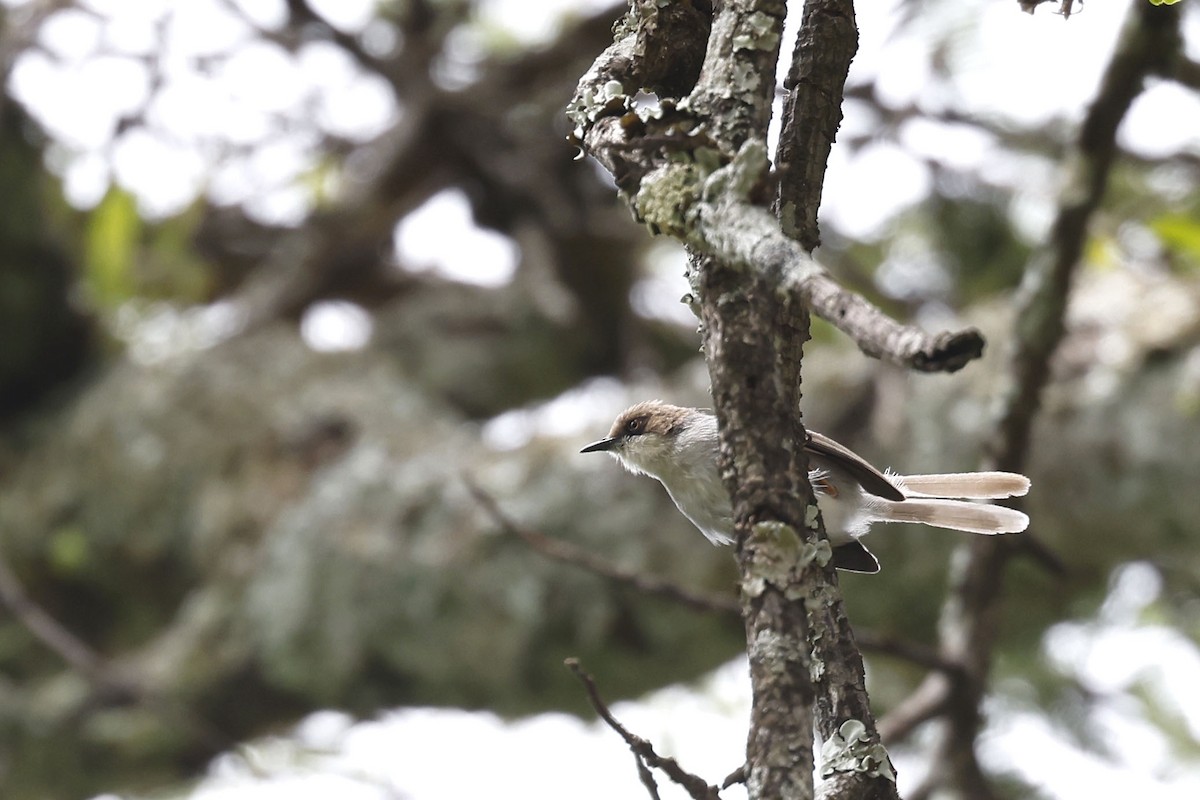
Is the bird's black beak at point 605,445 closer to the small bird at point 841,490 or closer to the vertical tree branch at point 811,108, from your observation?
the small bird at point 841,490

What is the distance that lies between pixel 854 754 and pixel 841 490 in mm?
1128

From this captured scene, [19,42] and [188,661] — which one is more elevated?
[19,42]

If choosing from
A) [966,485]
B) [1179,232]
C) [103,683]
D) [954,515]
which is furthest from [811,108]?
[103,683]

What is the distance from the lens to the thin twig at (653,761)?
1.08 meters

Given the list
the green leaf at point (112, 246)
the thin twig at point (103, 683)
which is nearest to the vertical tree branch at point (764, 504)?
the thin twig at point (103, 683)

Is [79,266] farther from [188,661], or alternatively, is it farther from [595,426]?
[595,426]

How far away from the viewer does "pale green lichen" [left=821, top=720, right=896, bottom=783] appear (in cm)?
113

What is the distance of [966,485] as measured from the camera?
2109 millimetres

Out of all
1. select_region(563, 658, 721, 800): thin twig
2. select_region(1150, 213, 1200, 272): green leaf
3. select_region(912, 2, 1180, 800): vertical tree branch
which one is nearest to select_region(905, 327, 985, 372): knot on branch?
select_region(563, 658, 721, 800): thin twig

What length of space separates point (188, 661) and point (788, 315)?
3.54 metres

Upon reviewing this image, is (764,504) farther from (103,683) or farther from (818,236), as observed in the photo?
(103,683)

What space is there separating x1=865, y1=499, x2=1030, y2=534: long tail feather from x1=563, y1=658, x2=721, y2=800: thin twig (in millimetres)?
1021

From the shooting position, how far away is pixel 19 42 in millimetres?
5227

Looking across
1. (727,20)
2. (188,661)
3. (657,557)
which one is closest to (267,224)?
(188,661)
